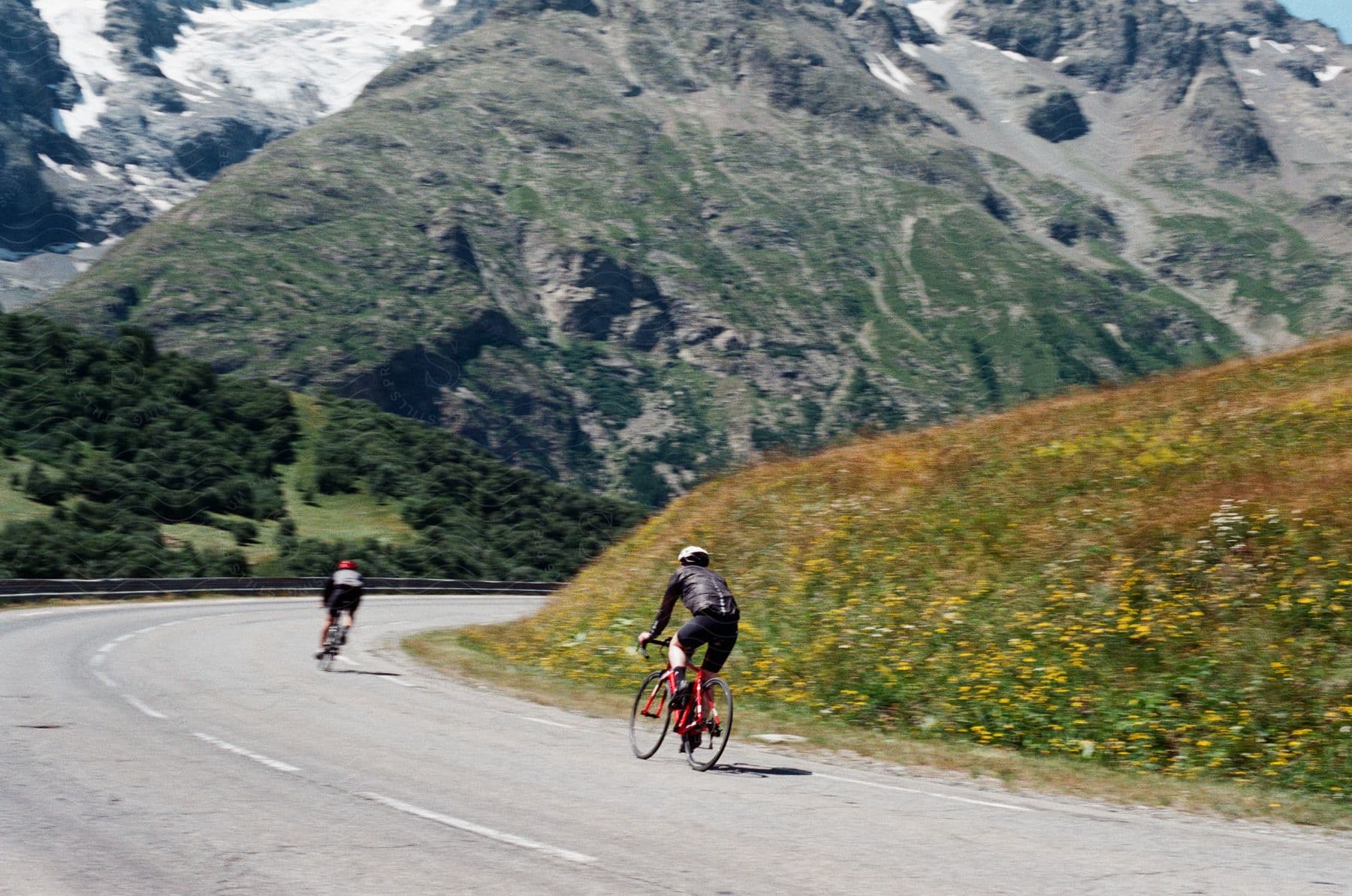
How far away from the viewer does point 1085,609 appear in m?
15.1

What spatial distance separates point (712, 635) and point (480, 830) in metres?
3.93

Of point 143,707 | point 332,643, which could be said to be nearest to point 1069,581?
point 143,707

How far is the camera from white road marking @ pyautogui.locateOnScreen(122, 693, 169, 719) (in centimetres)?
1348

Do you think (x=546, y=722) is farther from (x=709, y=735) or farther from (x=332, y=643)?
(x=332, y=643)

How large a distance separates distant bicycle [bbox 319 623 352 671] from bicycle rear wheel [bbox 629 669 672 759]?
32.8 feet

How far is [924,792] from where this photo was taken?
10.2 m

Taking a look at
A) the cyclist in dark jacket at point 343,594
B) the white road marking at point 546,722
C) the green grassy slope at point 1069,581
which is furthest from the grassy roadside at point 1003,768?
the cyclist in dark jacket at point 343,594

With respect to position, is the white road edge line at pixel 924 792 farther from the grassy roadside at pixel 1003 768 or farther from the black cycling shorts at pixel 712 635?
the black cycling shorts at pixel 712 635

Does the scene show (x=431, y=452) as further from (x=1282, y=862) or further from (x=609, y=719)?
(x=1282, y=862)

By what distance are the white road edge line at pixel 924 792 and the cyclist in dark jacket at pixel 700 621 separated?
56.8 inches

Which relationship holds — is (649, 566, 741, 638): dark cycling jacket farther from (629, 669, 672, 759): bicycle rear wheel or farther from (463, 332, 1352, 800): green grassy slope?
(463, 332, 1352, 800): green grassy slope

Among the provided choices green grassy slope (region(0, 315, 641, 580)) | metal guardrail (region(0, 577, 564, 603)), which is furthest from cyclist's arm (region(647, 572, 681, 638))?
green grassy slope (region(0, 315, 641, 580))

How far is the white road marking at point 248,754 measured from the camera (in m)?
10.4

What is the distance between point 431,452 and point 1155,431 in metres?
97.4
